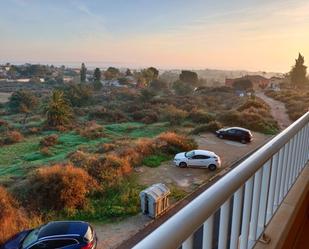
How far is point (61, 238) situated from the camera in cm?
510

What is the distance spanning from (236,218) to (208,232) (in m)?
0.28

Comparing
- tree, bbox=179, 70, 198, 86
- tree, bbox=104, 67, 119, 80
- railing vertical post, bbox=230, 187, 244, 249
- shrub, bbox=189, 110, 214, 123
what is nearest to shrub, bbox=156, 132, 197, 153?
shrub, bbox=189, 110, 214, 123

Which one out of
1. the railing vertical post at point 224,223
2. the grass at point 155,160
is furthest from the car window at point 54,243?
the grass at point 155,160

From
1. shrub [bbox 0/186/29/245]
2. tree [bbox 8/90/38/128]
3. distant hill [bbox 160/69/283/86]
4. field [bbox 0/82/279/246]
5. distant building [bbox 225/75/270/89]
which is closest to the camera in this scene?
shrub [bbox 0/186/29/245]

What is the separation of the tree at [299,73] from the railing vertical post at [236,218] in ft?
142

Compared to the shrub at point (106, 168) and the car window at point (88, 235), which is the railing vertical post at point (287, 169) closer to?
the car window at point (88, 235)

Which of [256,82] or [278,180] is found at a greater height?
[278,180]

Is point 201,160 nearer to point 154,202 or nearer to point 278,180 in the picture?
point 154,202

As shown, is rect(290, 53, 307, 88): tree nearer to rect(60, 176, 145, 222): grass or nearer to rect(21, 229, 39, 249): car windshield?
rect(60, 176, 145, 222): grass

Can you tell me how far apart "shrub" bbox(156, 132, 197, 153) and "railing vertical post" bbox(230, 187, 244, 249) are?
10.8 metres

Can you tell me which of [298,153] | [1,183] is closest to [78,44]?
[1,183]

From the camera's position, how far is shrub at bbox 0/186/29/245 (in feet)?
20.3

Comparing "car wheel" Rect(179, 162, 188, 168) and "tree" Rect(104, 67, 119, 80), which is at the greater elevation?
"tree" Rect(104, 67, 119, 80)

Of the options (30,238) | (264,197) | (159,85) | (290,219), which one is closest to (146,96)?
(159,85)
